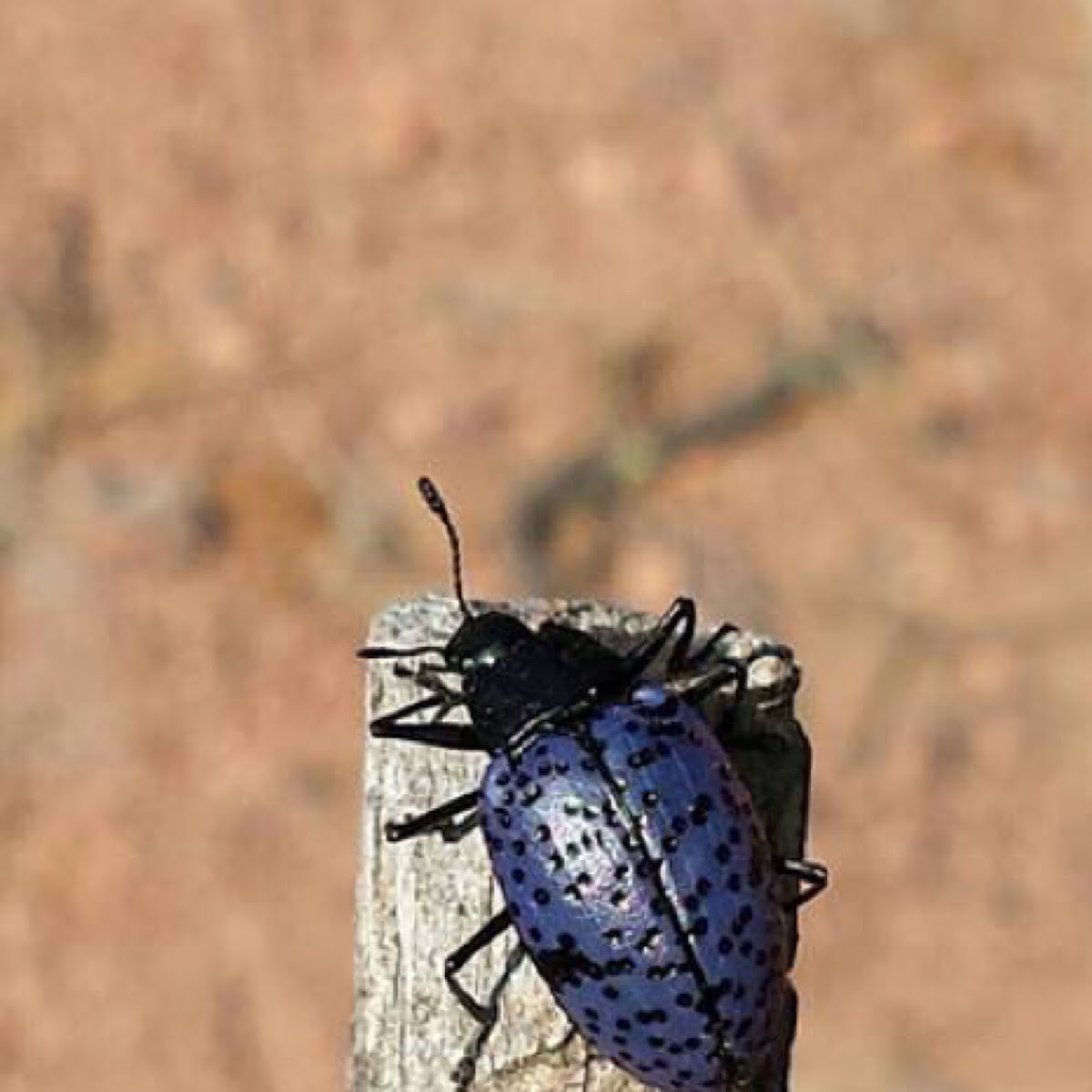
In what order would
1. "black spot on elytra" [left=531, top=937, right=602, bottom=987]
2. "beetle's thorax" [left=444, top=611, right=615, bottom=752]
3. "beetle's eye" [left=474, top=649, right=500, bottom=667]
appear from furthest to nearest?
"beetle's eye" [left=474, top=649, right=500, bottom=667]
"beetle's thorax" [left=444, top=611, right=615, bottom=752]
"black spot on elytra" [left=531, top=937, right=602, bottom=987]

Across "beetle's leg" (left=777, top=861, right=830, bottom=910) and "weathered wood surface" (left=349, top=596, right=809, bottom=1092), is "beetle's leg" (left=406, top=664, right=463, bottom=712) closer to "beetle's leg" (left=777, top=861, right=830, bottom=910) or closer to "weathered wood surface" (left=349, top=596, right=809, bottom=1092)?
"weathered wood surface" (left=349, top=596, right=809, bottom=1092)

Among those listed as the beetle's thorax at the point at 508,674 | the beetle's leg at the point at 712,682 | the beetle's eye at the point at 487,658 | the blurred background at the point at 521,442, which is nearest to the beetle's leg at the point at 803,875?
the beetle's leg at the point at 712,682

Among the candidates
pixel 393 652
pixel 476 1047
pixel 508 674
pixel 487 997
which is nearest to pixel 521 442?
pixel 508 674

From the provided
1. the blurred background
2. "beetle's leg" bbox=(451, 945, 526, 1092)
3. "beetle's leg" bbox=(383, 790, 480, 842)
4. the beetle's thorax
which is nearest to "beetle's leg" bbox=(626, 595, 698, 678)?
the beetle's thorax

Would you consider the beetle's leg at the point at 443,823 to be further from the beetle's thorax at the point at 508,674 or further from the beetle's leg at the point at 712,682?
the beetle's leg at the point at 712,682

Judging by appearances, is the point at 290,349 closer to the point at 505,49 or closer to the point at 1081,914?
the point at 505,49

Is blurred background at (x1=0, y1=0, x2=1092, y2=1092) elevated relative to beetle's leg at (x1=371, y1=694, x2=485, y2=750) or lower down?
elevated

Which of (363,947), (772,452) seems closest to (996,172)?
(772,452)

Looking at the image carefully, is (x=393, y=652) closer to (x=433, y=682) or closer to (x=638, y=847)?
(x=433, y=682)
